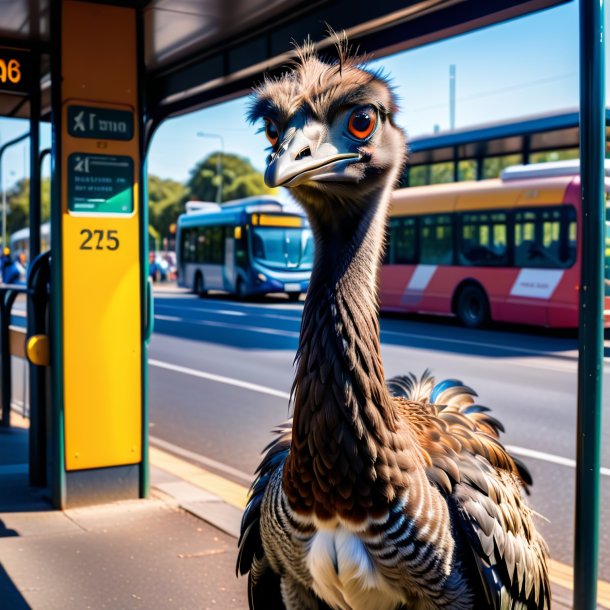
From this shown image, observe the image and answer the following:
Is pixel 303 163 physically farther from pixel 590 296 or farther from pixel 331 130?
pixel 590 296

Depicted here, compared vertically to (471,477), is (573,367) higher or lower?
lower

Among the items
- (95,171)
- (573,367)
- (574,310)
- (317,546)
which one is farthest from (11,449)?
(574,310)

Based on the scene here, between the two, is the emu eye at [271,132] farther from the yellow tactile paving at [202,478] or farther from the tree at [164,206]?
the tree at [164,206]

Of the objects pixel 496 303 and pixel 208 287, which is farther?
pixel 208 287

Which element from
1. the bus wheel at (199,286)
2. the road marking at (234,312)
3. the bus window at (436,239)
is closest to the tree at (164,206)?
the bus wheel at (199,286)

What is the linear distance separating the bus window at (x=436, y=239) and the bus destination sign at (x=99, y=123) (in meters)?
14.5

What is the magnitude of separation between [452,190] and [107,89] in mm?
14881

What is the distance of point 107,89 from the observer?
5.14m

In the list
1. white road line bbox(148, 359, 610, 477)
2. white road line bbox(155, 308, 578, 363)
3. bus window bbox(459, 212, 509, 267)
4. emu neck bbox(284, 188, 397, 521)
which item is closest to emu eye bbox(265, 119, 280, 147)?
emu neck bbox(284, 188, 397, 521)

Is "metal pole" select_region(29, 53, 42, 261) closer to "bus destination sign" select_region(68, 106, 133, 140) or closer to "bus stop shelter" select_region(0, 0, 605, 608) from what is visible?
"bus stop shelter" select_region(0, 0, 605, 608)

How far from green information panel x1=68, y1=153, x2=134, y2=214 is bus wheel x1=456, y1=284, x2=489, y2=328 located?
13.7m

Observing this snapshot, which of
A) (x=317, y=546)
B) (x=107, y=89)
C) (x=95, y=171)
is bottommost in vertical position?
(x=317, y=546)

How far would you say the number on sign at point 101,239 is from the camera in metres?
5.10

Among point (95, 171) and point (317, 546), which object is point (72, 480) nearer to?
point (95, 171)
